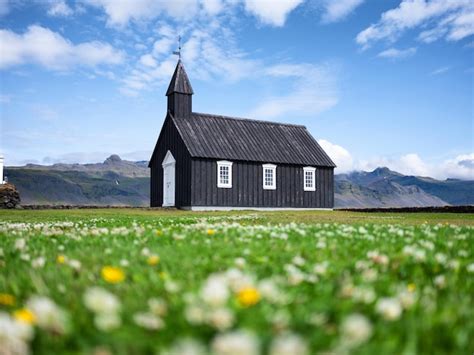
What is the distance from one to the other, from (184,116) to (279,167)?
32.8 feet

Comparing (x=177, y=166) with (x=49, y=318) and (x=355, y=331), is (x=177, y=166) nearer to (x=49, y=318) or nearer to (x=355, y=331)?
(x=49, y=318)

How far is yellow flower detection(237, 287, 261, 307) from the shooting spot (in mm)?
2646

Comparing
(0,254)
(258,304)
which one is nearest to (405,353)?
(258,304)

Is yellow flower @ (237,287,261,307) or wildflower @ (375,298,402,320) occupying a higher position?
yellow flower @ (237,287,261,307)

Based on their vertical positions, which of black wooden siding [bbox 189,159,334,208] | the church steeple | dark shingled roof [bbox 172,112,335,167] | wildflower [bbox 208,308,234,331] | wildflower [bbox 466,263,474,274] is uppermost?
the church steeple

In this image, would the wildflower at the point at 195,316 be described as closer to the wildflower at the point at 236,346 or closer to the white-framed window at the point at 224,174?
the wildflower at the point at 236,346

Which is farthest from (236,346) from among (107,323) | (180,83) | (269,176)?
(180,83)

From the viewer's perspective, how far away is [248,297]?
104 inches

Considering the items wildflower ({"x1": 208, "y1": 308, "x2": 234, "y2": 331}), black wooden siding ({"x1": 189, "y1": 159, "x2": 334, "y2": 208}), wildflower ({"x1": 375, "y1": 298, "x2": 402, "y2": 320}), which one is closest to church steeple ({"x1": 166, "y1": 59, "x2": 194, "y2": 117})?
black wooden siding ({"x1": 189, "y1": 159, "x2": 334, "y2": 208})

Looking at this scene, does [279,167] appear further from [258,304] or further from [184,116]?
[258,304]

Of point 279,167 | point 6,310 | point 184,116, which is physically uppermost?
point 184,116

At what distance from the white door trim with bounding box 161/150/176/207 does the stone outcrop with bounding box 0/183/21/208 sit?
502 inches

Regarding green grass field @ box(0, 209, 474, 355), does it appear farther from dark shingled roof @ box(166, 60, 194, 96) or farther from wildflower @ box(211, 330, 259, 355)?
dark shingled roof @ box(166, 60, 194, 96)

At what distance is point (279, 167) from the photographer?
1583 inches
